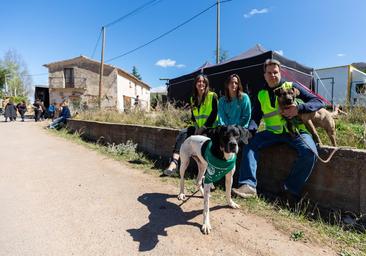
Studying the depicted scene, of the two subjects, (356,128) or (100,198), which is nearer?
(100,198)

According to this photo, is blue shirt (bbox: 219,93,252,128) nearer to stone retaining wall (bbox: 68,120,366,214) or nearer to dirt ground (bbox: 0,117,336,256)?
stone retaining wall (bbox: 68,120,366,214)

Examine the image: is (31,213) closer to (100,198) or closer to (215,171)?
(100,198)

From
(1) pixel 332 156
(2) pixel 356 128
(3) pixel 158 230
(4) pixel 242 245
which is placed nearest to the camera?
(4) pixel 242 245

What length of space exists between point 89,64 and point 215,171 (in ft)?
125

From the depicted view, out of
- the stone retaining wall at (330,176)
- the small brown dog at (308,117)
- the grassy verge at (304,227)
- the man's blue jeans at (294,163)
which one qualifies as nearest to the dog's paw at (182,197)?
the grassy verge at (304,227)

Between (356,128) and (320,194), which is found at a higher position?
(356,128)

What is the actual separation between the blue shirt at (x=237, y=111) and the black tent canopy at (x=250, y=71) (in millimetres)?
4140

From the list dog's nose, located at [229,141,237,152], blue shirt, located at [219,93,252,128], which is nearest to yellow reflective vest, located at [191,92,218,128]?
blue shirt, located at [219,93,252,128]

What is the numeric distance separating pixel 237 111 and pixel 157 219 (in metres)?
1.94

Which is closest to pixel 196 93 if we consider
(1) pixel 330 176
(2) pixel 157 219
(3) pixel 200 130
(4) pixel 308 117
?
(3) pixel 200 130

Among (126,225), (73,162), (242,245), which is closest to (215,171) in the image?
(242,245)

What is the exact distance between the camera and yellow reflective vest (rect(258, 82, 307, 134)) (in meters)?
3.37

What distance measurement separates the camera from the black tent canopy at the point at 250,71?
905 centimetres

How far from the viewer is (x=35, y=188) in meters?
4.16
